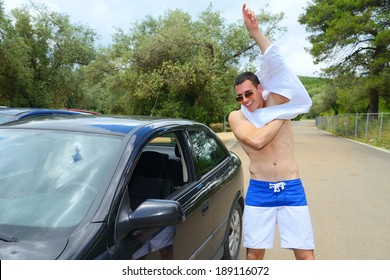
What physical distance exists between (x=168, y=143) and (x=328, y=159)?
10062 millimetres

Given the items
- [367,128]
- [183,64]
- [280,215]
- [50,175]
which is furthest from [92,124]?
[367,128]

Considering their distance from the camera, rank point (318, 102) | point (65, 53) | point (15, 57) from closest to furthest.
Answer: point (15, 57) → point (65, 53) → point (318, 102)

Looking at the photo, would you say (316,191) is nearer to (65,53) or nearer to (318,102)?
(65,53)

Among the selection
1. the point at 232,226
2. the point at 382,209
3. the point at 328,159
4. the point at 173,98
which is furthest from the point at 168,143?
the point at 173,98

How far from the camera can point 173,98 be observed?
596 inches

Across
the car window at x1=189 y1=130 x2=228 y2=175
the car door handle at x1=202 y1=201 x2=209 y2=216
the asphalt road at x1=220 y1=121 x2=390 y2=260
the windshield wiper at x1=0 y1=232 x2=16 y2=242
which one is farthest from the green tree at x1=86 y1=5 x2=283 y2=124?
the windshield wiper at x1=0 y1=232 x2=16 y2=242

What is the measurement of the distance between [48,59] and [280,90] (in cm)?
2332

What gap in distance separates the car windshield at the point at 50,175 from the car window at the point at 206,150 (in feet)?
3.40

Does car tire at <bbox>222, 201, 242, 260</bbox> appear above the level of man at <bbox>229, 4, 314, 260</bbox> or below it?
below

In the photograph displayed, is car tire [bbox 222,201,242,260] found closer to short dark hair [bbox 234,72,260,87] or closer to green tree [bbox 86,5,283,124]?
short dark hair [bbox 234,72,260,87]

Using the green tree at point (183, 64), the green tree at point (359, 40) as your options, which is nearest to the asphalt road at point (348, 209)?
the green tree at point (183, 64)

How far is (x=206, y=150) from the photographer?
→ 342 cm

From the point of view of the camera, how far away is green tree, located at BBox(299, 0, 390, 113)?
2119cm

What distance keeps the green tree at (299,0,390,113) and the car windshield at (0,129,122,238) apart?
22.1m
